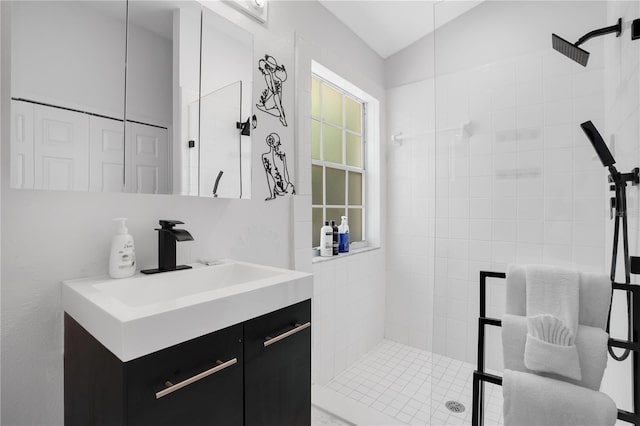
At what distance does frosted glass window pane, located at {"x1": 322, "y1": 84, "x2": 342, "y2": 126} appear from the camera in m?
2.40

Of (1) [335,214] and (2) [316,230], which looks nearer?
(2) [316,230]

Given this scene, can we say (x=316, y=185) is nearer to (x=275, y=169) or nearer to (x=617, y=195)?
(x=275, y=169)

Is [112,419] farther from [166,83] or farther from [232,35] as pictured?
[232,35]

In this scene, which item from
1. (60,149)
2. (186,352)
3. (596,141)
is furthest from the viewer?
(596,141)

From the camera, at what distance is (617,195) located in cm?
116

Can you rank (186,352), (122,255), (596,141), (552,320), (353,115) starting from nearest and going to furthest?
(186,352), (122,255), (552,320), (596,141), (353,115)

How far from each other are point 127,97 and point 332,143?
1629 millimetres

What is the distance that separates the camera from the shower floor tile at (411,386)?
160cm

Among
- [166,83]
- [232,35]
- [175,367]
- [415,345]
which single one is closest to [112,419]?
[175,367]

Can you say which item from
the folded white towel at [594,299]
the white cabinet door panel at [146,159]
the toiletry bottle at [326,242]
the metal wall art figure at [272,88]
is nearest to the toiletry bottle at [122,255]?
the white cabinet door panel at [146,159]

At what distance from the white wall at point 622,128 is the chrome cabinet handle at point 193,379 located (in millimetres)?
1244

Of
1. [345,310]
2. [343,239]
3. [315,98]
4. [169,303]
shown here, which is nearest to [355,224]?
[343,239]

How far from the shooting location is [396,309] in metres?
2.58

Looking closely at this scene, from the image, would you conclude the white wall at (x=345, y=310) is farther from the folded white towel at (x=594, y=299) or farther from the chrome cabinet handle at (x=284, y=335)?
the folded white towel at (x=594, y=299)
